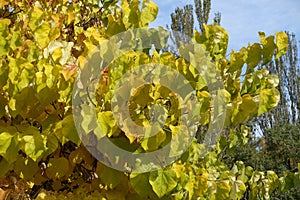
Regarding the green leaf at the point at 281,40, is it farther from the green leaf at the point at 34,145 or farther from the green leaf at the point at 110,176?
the green leaf at the point at 34,145

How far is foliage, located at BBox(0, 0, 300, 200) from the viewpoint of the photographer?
1.09 metres

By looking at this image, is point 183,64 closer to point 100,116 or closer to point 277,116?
point 100,116

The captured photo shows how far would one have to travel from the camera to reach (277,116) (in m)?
13.4

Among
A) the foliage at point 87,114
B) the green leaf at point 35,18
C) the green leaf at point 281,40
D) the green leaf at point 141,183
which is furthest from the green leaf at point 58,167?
the green leaf at point 281,40

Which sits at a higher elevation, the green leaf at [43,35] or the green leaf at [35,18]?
the green leaf at [35,18]

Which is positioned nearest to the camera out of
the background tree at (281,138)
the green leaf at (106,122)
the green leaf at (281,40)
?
the green leaf at (106,122)

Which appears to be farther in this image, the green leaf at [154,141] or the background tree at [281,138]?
the background tree at [281,138]

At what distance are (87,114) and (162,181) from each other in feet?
0.78

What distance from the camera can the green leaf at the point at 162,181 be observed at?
1.09m

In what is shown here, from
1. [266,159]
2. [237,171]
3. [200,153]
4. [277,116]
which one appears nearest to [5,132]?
[200,153]

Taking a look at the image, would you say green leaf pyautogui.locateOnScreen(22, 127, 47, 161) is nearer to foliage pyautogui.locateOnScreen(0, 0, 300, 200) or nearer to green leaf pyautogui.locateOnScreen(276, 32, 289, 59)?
foliage pyautogui.locateOnScreen(0, 0, 300, 200)

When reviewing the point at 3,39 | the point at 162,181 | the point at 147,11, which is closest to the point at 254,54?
the point at 147,11

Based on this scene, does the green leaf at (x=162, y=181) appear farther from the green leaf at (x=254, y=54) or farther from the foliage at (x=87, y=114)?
the green leaf at (x=254, y=54)

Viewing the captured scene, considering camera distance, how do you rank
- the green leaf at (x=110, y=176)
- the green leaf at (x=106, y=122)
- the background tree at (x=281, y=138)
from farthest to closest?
the background tree at (x=281, y=138), the green leaf at (x=110, y=176), the green leaf at (x=106, y=122)
